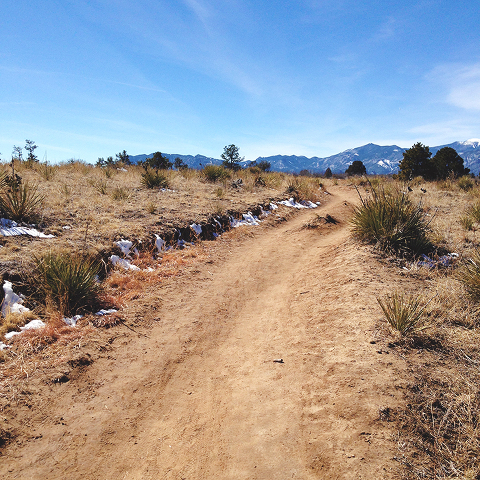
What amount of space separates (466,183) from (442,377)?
19048 millimetres

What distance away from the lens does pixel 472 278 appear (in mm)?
4074

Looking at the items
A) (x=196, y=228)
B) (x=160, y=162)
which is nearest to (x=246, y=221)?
(x=196, y=228)

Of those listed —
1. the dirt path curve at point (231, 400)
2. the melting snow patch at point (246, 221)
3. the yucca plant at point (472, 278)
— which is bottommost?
the dirt path curve at point (231, 400)

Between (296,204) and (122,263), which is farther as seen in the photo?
(296,204)

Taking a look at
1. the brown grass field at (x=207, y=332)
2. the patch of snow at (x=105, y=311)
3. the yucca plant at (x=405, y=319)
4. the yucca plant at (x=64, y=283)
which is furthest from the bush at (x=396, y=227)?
the yucca plant at (x=64, y=283)

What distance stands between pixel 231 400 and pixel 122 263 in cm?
415

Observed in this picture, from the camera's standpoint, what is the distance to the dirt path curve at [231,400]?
234 cm

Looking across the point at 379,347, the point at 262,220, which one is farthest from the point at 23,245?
the point at 262,220

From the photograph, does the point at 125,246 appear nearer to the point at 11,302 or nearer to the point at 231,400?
the point at 11,302

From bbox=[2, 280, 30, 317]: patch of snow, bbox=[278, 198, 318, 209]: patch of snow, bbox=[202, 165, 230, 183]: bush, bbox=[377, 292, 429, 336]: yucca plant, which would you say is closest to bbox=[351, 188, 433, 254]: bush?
bbox=[377, 292, 429, 336]: yucca plant

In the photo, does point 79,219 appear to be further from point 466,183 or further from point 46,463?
point 466,183

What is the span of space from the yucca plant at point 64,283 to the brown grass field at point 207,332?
15cm

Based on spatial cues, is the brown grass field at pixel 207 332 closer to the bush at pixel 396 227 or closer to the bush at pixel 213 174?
the bush at pixel 396 227

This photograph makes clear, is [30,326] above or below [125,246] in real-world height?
below
